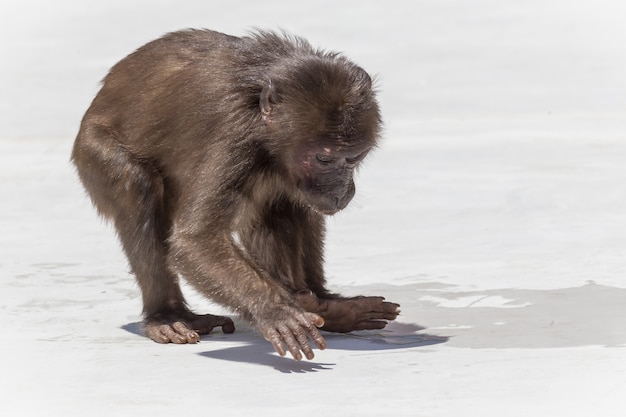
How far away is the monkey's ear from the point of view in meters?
8.47

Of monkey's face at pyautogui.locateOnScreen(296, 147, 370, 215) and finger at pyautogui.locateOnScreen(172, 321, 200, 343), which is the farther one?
finger at pyautogui.locateOnScreen(172, 321, 200, 343)

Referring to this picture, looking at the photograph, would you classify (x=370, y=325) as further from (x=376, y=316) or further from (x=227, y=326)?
(x=227, y=326)

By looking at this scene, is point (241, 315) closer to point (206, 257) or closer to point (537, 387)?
point (206, 257)

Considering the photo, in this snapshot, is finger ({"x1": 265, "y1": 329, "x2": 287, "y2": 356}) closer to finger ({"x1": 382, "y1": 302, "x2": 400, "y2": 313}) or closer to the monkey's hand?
the monkey's hand

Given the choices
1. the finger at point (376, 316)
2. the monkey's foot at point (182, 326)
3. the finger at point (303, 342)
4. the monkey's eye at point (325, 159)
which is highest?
the monkey's eye at point (325, 159)

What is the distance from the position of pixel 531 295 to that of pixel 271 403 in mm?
3148

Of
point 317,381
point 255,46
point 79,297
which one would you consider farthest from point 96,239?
point 317,381

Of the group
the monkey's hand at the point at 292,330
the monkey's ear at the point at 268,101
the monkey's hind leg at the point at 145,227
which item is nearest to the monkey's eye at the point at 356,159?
the monkey's ear at the point at 268,101

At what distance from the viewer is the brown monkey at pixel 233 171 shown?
8.28 m

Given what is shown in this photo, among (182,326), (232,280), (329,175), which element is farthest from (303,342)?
(182,326)

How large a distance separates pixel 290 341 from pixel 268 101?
59.2 inches

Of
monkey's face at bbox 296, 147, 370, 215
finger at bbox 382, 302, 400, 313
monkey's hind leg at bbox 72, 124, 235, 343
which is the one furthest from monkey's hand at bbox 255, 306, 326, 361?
finger at bbox 382, 302, 400, 313

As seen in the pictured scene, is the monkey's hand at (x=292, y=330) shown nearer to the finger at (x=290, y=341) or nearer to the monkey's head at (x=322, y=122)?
the finger at (x=290, y=341)

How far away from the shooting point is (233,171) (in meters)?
8.47
